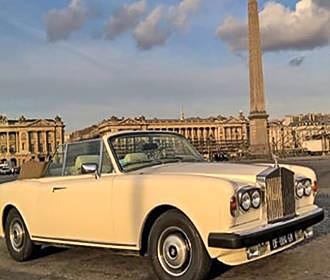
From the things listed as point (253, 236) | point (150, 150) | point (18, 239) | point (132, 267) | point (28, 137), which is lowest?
point (132, 267)

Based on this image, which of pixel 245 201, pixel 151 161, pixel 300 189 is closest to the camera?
pixel 245 201

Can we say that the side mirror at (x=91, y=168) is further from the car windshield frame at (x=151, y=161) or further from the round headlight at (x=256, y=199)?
the round headlight at (x=256, y=199)

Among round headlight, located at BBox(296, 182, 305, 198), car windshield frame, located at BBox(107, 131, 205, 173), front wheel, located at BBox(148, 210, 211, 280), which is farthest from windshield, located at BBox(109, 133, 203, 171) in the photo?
round headlight, located at BBox(296, 182, 305, 198)

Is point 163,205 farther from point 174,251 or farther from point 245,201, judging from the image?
point 245,201

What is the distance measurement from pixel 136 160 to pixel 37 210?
1.57 metres

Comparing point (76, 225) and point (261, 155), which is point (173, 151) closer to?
point (76, 225)

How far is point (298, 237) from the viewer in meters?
5.73

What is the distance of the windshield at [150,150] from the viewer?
20.9 feet

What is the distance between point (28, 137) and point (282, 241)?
150m

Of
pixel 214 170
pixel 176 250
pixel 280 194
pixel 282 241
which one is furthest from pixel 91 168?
pixel 282 241

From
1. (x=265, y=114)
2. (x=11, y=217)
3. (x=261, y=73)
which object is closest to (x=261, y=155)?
(x=265, y=114)

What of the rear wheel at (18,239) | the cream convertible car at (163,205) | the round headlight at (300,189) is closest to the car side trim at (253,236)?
the cream convertible car at (163,205)

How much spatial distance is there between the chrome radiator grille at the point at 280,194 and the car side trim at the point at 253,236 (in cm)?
9

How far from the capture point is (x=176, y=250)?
5262mm
